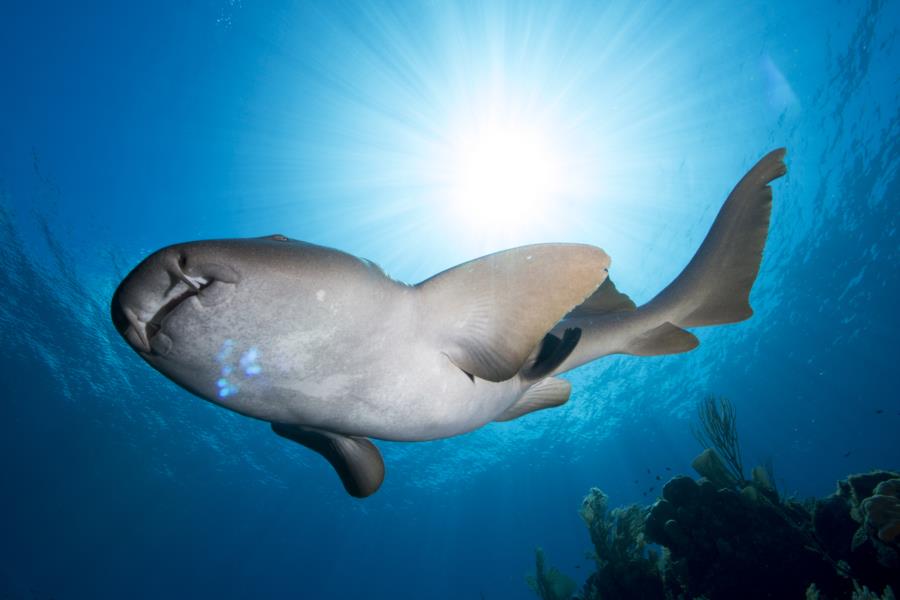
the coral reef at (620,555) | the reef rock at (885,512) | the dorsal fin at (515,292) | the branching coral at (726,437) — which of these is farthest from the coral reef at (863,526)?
the dorsal fin at (515,292)

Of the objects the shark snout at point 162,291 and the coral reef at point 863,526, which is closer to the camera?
the shark snout at point 162,291

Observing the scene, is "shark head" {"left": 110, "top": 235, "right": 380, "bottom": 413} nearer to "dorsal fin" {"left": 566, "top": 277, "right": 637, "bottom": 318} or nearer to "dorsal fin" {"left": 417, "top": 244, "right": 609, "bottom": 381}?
"dorsal fin" {"left": 417, "top": 244, "right": 609, "bottom": 381}

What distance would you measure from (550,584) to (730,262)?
11460mm

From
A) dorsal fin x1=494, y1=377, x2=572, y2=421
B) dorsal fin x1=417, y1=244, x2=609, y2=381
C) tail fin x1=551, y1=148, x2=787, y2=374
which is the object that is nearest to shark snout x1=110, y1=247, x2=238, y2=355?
dorsal fin x1=417, y1=244, x2=609, y2=381

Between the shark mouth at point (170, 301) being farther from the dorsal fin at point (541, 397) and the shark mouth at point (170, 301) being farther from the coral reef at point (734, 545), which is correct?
the coral reef at point (734, 545)

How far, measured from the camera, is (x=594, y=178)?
1739cm

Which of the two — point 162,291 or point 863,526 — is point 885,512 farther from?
point 162,291

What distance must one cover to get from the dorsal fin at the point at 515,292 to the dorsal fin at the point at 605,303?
1.11 meters

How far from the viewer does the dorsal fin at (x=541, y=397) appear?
10.7ft

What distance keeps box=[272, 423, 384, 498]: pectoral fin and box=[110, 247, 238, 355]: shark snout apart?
1.53 metres

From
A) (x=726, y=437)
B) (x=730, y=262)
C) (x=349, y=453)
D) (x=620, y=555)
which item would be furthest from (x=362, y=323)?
(x=726, y=437)

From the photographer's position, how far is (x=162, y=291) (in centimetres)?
135

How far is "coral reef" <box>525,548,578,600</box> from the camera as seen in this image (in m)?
10.6

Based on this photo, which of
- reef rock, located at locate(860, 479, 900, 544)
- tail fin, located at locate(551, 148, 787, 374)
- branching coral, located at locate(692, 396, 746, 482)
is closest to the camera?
tail fin, located at locate(551, 148, 787, 374)
